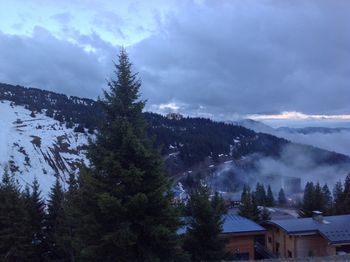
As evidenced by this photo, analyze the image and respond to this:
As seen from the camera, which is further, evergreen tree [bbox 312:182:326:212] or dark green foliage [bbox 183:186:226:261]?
evergreen tree [bbox 312:182:326:212]

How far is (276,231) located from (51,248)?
59.5 feet

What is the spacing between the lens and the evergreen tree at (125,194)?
15.8m

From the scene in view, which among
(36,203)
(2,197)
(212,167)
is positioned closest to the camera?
(2,197)

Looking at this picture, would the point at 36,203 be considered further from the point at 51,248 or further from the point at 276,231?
the point at 276,231

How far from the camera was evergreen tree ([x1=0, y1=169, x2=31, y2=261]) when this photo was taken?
1075 inches

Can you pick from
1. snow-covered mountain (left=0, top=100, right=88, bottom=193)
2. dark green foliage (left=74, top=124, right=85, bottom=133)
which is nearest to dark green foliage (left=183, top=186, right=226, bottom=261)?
snow-covered mountain (left=0, top=100, right=88, bottom=193)

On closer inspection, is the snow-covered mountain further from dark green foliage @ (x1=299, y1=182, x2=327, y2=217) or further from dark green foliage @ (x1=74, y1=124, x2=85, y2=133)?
dark green foliage @ (x1=299, y1=182, x2=327, y2=217)

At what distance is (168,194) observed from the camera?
1702cm

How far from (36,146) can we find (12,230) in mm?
115562

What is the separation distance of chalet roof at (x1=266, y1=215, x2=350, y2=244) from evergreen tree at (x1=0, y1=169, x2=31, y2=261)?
18661mm

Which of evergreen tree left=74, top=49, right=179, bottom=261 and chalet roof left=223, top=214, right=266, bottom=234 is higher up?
evergreen tree left=74, top=49, right=179, bottom=261

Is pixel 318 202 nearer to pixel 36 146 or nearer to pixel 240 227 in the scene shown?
pixel 240 227

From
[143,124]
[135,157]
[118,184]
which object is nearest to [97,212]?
[118,184]

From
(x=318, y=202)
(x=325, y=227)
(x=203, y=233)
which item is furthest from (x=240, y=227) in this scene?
(x=318, y=202)
